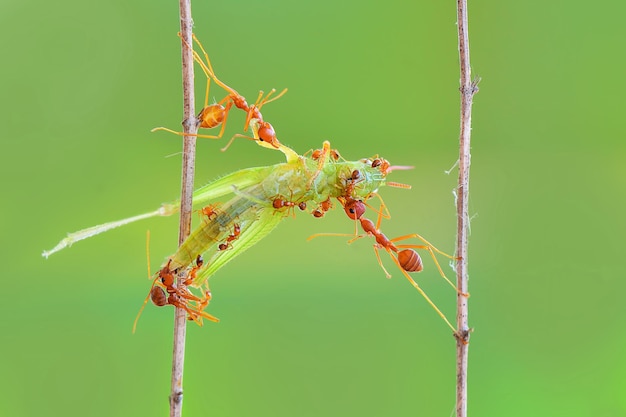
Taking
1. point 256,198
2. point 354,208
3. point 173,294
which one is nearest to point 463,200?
point 354,208

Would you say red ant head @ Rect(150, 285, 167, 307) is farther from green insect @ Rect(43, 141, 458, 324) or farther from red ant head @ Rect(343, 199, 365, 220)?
red ant head @ Rect(343, 199, 365, 220)

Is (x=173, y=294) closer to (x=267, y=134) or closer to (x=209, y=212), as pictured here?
(x=209, y=212)

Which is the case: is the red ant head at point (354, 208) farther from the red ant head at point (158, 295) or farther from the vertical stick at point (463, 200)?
the red ant head at point (158, 295)

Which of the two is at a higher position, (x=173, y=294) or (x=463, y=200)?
(x=463, y=200)

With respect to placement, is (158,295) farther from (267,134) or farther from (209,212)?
(267,134)

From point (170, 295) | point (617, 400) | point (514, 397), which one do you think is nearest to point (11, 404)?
point (170, 295)

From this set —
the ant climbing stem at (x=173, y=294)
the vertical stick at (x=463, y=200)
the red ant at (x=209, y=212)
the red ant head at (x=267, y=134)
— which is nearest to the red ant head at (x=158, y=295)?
the ant climbing stem at (x=173, y=294)

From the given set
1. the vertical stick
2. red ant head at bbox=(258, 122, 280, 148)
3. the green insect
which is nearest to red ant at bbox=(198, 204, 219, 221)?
the green insect

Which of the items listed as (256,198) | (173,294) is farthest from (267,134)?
(173,294)

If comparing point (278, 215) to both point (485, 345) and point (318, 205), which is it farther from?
point (485, 345)
